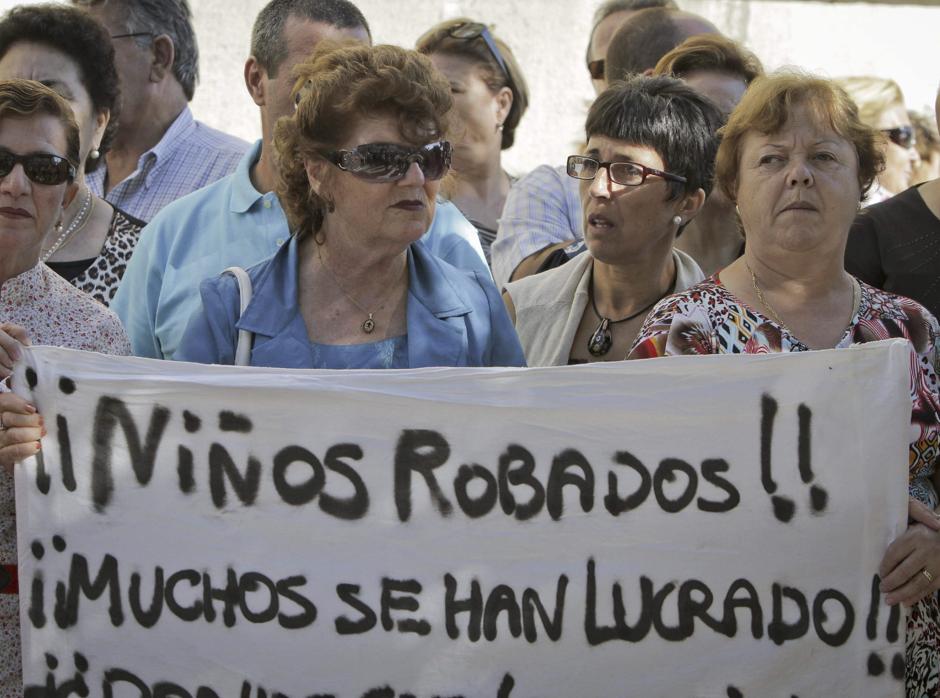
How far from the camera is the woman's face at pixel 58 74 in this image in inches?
174

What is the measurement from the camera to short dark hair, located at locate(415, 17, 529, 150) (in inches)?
207

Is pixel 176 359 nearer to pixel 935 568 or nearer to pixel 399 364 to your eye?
pixel 399 364

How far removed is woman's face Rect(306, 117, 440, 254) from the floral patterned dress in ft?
1.97

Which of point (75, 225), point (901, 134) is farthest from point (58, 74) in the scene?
point (901, 134)

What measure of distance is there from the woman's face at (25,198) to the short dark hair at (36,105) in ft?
0.05

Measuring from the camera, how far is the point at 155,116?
5.46 m

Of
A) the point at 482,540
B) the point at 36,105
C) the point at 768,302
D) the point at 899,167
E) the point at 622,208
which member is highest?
the point at 899,167

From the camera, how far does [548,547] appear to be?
2994 mm

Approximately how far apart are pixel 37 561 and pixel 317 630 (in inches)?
23.9

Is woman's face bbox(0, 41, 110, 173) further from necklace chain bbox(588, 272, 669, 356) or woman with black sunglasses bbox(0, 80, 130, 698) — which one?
necklace chain bbox(588, 272, 669, 356)

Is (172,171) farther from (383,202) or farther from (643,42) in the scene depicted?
(383,202)

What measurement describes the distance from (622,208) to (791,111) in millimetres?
655

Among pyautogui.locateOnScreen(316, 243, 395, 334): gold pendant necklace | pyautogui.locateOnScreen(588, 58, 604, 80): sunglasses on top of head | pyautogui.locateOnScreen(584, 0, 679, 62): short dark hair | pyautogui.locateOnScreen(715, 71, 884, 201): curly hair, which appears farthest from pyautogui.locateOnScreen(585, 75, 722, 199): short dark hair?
pyautogui.locateOnScreen(584, 0, 679, 62): short dark hair

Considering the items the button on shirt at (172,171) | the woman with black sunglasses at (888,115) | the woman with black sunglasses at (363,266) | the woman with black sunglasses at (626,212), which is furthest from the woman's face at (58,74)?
the woman with black sunglasses at (888,115)
